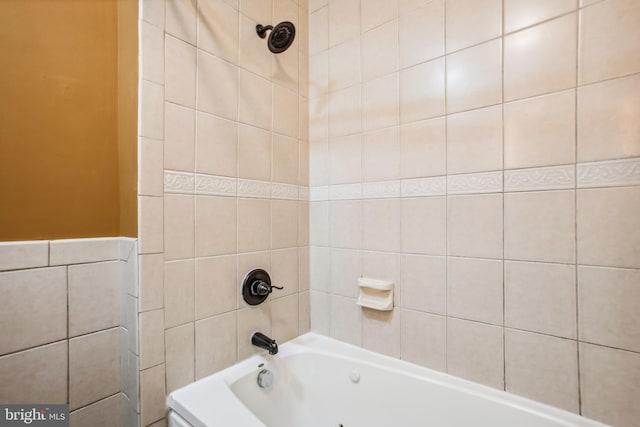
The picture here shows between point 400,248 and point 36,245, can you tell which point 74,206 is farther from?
point 400,248

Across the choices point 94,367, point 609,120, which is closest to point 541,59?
point 609,120

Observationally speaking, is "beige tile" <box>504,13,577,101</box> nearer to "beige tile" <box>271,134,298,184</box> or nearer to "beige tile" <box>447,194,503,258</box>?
"beige tile" <box>447,194,503,258</box>

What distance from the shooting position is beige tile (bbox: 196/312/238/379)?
1.13m

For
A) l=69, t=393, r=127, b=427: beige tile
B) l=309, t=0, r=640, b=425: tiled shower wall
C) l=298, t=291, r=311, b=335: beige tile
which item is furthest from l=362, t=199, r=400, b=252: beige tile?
l=69, t=393, r=127, b=427: beige tile

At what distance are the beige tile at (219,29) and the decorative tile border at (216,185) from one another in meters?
0.53

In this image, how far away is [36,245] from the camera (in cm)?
89

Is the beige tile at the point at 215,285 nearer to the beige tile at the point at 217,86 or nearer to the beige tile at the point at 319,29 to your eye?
the beige tile at the point at 217,86

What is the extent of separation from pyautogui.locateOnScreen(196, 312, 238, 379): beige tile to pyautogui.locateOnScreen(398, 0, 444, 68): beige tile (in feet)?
4.58

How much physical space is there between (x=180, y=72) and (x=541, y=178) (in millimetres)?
1375

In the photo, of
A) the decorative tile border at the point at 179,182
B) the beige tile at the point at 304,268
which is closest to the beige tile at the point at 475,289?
the beige tile at the point at 304,268

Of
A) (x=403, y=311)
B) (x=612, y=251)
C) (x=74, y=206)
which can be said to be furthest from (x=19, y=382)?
(x=612, y=251)

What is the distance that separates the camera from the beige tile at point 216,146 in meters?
1.14

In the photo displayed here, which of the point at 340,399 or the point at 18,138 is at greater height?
the point at 18,138

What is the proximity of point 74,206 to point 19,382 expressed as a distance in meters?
0.55
